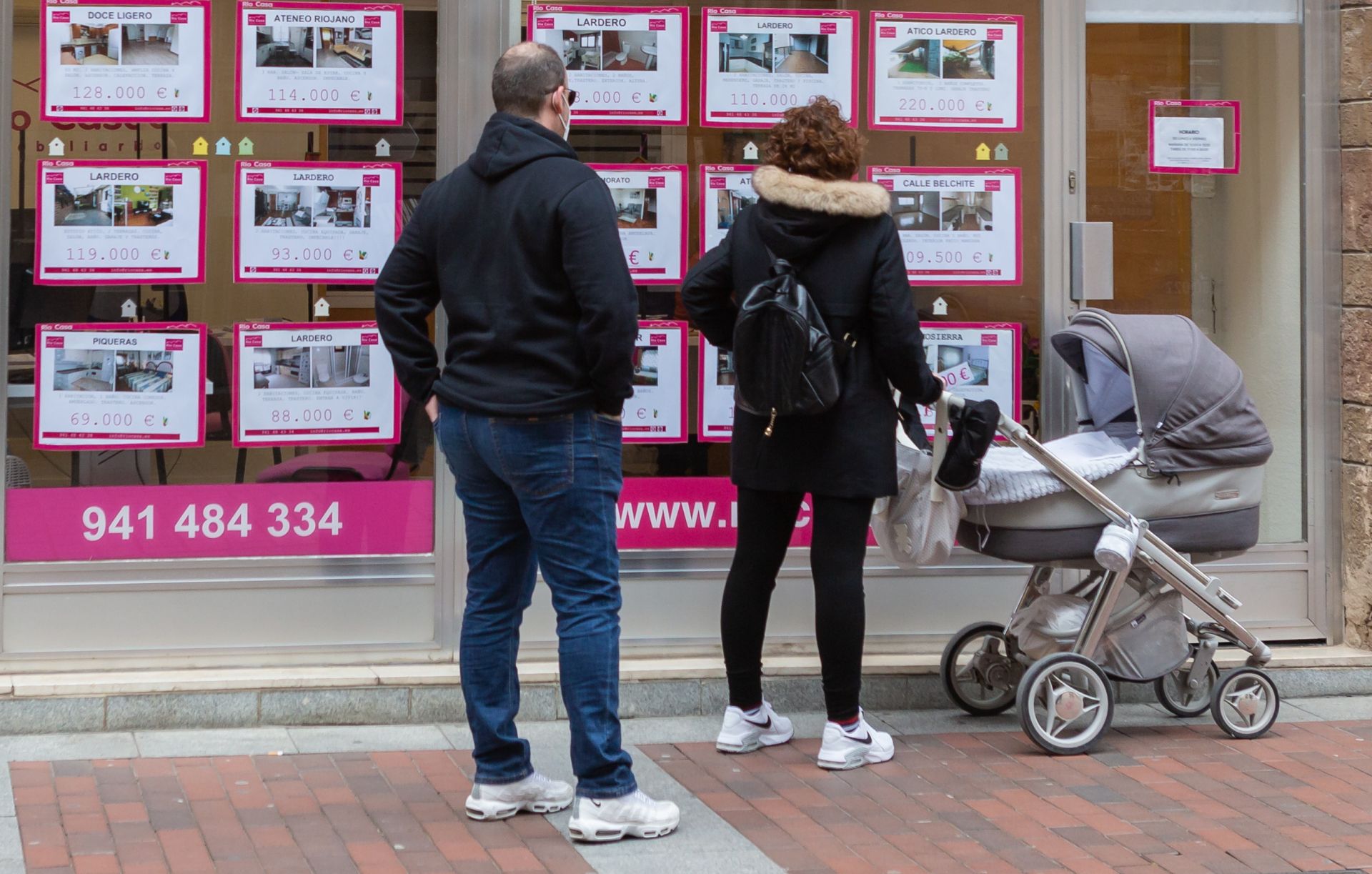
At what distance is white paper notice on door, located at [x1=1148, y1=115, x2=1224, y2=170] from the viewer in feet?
21.1

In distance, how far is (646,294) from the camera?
6137 millimetres

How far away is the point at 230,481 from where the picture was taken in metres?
5.86

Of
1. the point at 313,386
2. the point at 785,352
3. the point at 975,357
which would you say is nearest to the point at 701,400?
the point at 975,357

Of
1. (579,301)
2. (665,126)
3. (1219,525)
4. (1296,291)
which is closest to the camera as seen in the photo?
(579,301)

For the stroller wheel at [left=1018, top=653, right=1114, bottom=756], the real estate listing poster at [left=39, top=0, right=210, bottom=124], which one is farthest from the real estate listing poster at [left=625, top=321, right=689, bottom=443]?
the real estate listing poster at [left=39, top=0, right=210, bottom=124]

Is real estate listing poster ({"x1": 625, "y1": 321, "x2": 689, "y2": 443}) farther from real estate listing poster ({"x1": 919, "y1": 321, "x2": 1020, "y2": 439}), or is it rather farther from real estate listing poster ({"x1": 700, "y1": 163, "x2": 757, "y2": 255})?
real estate listing poster ({"x1": 919, "y1": 321, "x2": 1020, "y2": 439})

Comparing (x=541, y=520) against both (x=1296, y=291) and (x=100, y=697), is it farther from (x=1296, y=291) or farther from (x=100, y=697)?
(x=1296, y=291)

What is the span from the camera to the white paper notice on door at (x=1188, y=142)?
21.1ft

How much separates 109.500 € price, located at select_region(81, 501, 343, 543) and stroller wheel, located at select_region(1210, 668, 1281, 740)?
299cm

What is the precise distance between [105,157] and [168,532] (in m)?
1.26

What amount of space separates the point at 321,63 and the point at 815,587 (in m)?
2.44

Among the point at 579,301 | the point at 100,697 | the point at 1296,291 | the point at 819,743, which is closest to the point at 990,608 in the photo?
the point at 819,743

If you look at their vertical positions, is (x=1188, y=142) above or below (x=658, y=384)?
above

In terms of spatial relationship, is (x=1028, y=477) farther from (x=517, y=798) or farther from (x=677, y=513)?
(x=517, y=798)
